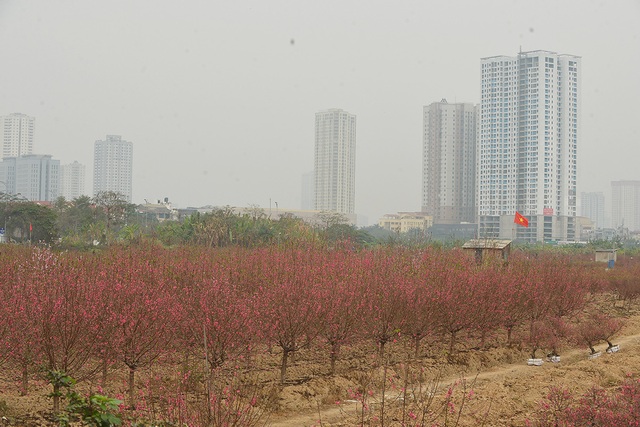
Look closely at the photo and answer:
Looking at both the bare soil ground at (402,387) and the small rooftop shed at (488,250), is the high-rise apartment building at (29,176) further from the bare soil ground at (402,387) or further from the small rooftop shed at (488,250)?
the bare soil ground at (402,387)

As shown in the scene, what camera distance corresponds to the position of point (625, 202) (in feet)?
584

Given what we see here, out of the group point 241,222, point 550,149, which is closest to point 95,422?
point 241,222

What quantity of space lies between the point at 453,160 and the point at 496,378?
94.8 meters

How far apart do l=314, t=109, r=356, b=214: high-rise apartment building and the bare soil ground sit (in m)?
104

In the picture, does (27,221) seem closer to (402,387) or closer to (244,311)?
(244,311)

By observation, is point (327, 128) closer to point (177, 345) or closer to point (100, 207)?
point (100, 207)

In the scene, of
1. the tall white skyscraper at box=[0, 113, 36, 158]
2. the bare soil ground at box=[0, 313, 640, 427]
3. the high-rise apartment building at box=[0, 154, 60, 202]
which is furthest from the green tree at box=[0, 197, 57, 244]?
the tall white skyscraper at box=[0, 113, 36, 158]

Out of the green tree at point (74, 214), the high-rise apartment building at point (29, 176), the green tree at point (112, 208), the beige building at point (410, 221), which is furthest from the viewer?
the high-rise apartment building at point (29, 176)

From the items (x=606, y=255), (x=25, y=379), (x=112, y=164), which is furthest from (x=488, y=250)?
(x=112, y=164)

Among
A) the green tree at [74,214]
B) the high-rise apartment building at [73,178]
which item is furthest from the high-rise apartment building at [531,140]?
the high-rise apartment building at [73,178]

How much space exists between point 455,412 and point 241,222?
81.9 ft

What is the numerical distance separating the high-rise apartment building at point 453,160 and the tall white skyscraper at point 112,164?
5970cm

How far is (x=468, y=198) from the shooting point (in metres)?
105

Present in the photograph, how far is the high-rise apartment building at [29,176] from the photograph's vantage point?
116312 mm
